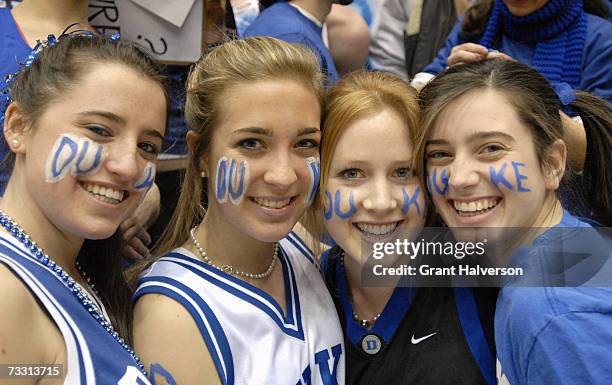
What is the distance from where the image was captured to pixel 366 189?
1919mm

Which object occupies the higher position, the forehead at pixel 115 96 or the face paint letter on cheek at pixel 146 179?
the forehead at pixel 115 96

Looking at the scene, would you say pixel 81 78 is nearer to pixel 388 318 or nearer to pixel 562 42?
pixel 388 318

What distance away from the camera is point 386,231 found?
195 cm

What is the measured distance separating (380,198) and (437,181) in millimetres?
164

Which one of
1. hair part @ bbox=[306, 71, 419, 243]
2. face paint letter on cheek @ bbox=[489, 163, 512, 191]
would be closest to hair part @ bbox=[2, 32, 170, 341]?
hair part @ bbox=[306, 71, 419, 243]

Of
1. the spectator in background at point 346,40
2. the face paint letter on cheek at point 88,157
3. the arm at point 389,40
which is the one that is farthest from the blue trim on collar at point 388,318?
the arm at point 389,40

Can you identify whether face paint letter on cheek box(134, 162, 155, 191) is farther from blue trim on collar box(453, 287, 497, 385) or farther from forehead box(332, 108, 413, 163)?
blue trim on collar box(453, 287, 497, 385)

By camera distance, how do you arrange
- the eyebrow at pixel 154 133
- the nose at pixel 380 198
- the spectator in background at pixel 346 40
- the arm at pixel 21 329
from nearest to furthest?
the arm at pixel 21 329, the eyebrow at pixel 154 133, the nose at pixel 380 198, the spectator in background at pixel 346 40

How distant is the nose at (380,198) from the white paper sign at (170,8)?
1084 mm

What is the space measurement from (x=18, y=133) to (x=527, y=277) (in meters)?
1.23

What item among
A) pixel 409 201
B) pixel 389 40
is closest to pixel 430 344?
pixel 409 201

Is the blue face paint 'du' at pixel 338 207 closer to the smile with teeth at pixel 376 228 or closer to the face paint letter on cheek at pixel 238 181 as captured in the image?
the smile with teeth at pixel 376 228

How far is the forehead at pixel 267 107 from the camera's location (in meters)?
1.79

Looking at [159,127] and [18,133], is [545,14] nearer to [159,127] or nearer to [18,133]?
[159,127]
